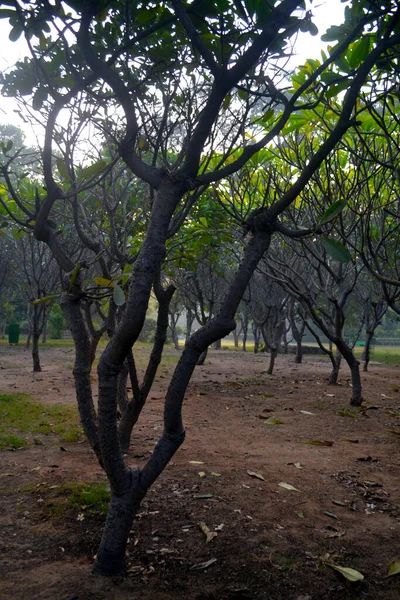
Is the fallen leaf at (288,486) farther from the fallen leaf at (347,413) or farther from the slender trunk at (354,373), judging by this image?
the slender trunk at (354,373)

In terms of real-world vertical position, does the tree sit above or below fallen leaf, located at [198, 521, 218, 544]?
above

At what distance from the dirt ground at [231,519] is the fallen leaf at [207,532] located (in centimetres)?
4

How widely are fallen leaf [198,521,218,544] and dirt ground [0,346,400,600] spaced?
0.04 metres

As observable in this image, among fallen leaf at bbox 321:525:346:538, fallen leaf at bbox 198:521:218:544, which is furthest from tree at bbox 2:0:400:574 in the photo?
fallen leaf at bbox 321:525:346:538

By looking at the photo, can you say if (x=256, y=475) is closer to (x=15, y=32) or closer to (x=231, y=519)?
(x=231, y=519)

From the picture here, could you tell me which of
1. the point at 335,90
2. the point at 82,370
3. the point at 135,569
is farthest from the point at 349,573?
the point at 335,90

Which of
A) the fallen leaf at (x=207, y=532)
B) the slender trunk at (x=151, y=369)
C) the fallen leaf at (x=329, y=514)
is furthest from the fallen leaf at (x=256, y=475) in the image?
the slender trunk at (x=151, y=369)

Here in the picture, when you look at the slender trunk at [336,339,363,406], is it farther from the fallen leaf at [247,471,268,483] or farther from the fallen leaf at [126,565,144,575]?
the fallen leaf at [126,565,144,575]

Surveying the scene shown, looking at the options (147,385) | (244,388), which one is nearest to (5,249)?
(244,388)

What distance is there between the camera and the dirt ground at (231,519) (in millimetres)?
2789

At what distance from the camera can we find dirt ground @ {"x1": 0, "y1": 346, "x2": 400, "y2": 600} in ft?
9.15

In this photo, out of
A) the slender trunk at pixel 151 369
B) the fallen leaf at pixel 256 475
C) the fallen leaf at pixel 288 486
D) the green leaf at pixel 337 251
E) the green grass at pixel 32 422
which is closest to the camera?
the green leaf at pixel 337 251

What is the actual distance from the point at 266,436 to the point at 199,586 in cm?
343

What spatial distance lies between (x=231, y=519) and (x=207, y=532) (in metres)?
0.28
